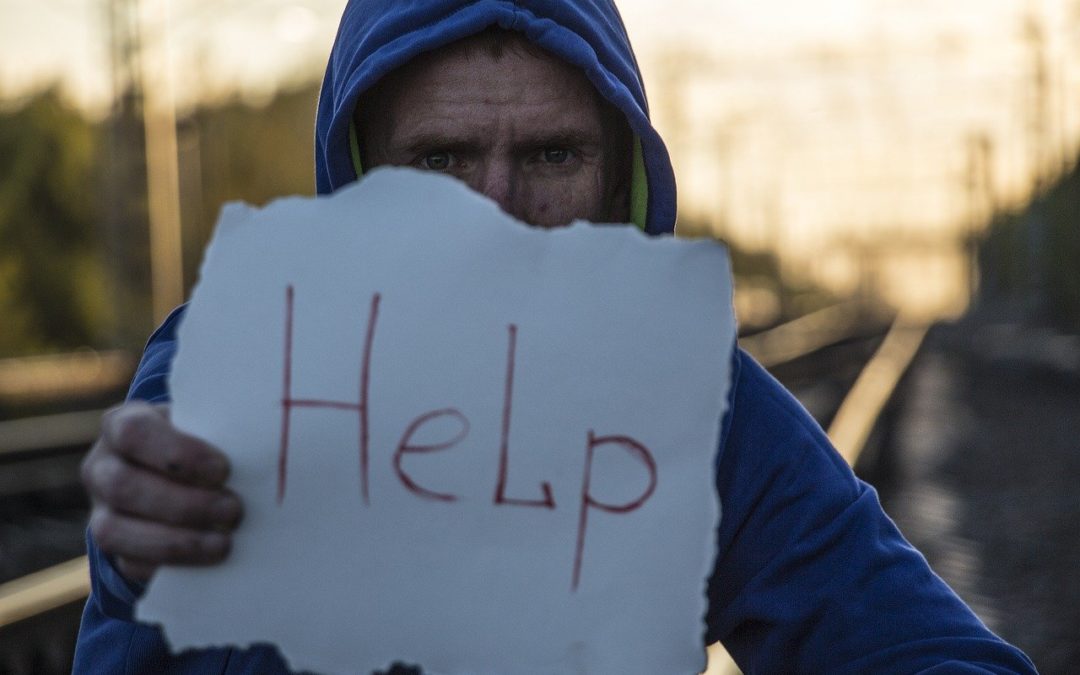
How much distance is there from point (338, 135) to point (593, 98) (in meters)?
0.29

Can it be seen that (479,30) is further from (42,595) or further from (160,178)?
(160,178)

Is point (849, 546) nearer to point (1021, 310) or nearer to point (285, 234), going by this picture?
point (285, 234)

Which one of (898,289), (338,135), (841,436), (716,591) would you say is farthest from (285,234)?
(898,289)

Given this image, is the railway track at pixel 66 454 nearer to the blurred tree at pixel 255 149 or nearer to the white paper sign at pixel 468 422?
the white paper sign at pixel 468 422

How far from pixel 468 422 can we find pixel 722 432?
1.17 feet

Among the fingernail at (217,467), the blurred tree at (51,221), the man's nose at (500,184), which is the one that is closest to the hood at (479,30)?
the man's nose at (500,184)

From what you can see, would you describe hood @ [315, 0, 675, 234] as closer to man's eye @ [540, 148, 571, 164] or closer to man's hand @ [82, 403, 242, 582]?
man's eye @ [540, 148, 571, 164]

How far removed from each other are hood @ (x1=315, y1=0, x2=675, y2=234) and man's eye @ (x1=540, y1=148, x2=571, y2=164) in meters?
0.08

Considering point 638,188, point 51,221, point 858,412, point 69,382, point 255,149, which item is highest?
point 638,188

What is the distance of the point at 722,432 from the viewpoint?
135 centimetres

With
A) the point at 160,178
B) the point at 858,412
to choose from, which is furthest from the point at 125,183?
the point at 858,412

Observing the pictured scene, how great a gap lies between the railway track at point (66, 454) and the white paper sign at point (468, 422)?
2024mm

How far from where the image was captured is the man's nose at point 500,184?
135 cm

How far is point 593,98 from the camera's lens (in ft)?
4.81
